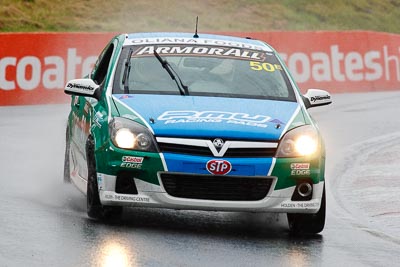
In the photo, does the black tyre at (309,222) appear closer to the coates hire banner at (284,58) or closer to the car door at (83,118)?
the car door at (83,118)

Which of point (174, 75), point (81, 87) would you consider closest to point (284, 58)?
point (174, 75)

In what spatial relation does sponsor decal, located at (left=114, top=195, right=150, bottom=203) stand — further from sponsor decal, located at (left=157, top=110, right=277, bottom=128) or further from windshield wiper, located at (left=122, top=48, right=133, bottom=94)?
windshield wiper, located at (left=122, top=48, right=133, bottom=94)

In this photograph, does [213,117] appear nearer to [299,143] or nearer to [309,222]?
[299,143]

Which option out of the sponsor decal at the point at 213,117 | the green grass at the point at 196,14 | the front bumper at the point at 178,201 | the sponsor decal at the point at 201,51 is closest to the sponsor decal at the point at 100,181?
the front bumper at the point at 178,201

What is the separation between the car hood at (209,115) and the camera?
9.79m

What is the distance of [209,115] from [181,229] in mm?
922

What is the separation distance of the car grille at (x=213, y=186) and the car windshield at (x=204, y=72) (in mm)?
1243

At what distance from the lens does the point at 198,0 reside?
4031cm

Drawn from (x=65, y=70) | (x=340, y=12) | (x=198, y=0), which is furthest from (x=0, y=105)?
(x=340, y=12)

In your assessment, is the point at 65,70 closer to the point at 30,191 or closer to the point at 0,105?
the point at 0,105

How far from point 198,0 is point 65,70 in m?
16.4

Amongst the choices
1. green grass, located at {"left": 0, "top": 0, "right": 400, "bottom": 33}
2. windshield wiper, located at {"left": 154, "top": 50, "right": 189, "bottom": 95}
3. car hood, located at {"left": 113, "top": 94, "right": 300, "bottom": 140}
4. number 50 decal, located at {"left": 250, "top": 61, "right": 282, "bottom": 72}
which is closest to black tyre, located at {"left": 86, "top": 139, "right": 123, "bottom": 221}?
car hood, located at {"left": 113, "top": 94, "right": 300, "bottom": 140}

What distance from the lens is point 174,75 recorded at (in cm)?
1105

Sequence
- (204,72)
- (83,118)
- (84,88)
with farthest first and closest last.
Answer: (83,118), (204,72), (84,88)
